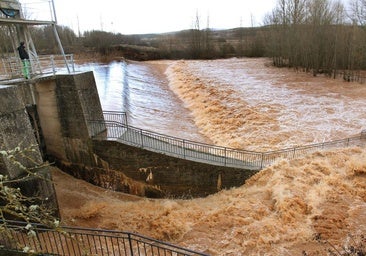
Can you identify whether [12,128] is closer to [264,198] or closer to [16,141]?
[16,141]

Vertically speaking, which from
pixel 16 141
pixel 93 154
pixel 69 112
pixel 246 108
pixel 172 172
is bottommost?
pixel 172 172

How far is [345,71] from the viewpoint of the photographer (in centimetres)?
3494

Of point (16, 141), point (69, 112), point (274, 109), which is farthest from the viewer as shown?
point (274, 109)

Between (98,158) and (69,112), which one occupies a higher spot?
(69,112)

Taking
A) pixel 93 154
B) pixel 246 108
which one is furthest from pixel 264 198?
pixel 246 108

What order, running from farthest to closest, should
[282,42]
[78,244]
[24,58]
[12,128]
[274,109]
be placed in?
[282,42]
[274,109]
[24,58]
[12,128]
[78,244]

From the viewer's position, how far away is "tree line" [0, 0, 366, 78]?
35469 mm

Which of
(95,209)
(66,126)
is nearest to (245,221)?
(95,209)

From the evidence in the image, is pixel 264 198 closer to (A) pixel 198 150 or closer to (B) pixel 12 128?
(A) pixel 198 150

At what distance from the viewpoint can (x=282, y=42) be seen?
46.5m

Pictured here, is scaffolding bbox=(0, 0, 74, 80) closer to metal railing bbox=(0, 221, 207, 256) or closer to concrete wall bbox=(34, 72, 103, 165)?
concrete wall bbox=(34, 72, 103, 165)

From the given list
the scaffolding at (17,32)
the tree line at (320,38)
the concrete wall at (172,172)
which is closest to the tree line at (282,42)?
the tree line at (320,38)

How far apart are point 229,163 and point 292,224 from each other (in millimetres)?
3806

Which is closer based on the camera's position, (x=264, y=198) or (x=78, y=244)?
(x=78, y=244)
